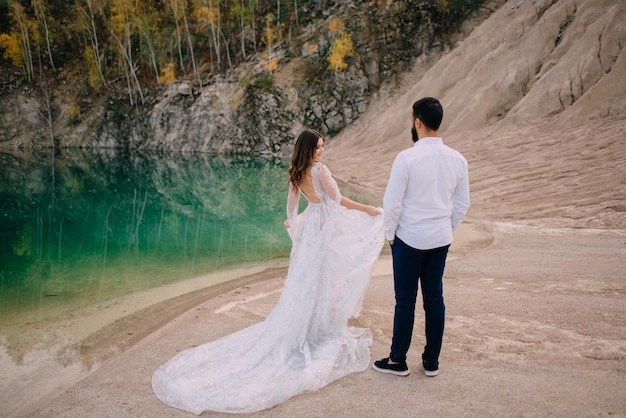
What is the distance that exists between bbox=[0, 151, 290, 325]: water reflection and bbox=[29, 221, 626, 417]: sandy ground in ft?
10.4

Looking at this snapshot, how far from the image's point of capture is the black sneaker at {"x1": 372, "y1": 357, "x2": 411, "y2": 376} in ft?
14.2

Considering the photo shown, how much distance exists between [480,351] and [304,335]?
66.8 inches

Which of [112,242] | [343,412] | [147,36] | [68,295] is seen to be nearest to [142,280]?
[68,295]

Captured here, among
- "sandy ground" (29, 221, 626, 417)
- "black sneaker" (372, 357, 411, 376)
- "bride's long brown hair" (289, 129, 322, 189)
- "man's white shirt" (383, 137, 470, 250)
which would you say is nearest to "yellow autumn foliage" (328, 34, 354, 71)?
"sandy ground" (29, 221, 626, 417)

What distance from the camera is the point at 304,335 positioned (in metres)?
4.84

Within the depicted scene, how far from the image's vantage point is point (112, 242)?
43.1 feet

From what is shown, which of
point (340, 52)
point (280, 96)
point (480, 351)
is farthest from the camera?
point (280, 96)

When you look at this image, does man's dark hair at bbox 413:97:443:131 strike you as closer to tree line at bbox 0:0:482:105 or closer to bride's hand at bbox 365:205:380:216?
bride's hand at bbox 365:205:380:216

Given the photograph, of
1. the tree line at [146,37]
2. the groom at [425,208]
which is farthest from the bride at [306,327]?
the tree line at [146,37]

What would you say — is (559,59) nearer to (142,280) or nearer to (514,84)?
(514,84)

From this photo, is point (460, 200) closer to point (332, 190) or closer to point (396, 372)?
point (332, 190)

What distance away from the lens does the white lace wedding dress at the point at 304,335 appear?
4.25 meters

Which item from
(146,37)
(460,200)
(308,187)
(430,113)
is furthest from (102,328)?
(146,37)

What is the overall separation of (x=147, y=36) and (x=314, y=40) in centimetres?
1715
